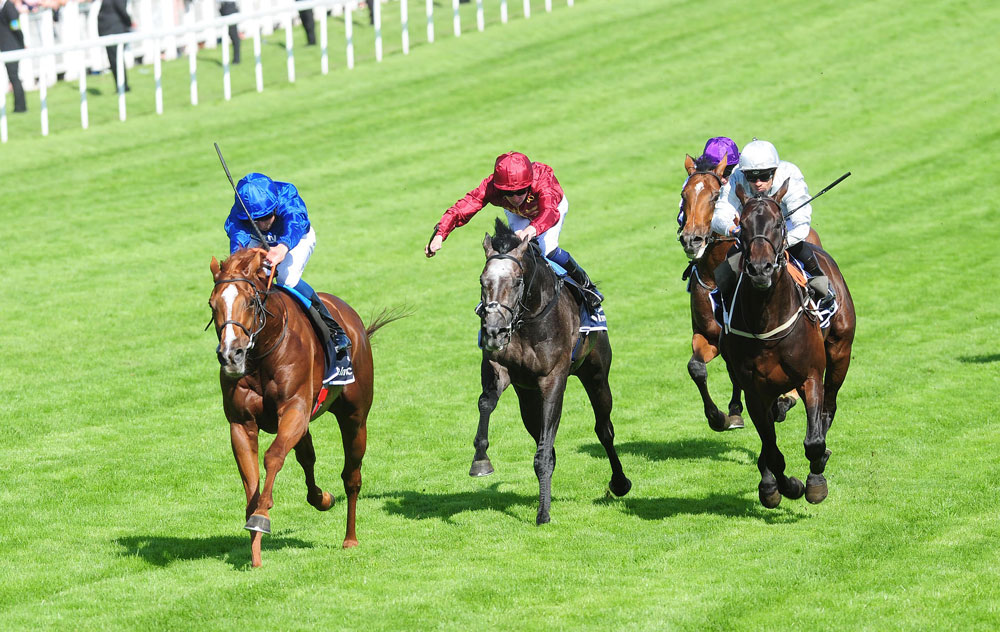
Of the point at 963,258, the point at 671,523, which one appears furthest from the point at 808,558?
the point at 963,258

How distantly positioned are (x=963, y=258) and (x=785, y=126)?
21.5 ft

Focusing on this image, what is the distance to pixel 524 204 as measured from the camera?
9578 millimetres

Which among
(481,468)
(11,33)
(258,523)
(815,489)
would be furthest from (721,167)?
(11,33)

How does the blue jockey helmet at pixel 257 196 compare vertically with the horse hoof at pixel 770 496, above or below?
above

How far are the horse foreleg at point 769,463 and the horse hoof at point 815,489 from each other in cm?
16

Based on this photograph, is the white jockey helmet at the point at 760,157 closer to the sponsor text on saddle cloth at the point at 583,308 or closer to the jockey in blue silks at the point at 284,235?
the sponsor text on saddle cloth at the point at 583,308

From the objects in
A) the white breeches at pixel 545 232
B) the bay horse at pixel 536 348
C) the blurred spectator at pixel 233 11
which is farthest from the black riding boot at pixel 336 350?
the blurred spectator at pixel 233 11

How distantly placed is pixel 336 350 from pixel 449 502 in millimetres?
1766

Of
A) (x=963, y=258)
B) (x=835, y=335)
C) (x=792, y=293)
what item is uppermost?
(x=792, y=293)

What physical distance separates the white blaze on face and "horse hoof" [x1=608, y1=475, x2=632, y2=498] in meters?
3.49

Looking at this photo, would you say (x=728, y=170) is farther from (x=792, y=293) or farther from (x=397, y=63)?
(x=397, y=63)

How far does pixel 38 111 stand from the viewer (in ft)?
77.5

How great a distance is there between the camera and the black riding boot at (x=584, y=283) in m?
9.78

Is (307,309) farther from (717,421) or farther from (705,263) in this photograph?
(717,421)
